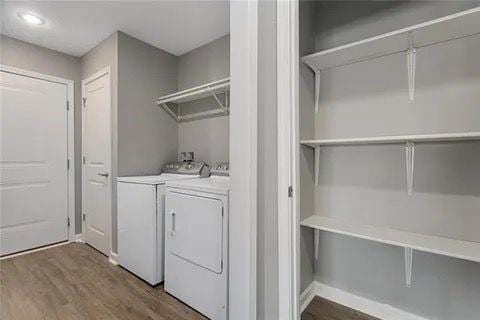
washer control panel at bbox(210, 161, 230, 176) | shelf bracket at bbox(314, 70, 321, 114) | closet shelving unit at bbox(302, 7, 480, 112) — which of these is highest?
closet shelving unit at bbox(302, 7, 480, 112)

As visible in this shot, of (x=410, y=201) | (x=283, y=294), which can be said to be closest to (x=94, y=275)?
(x=283, y=294)

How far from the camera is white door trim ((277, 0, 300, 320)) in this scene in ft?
3.86

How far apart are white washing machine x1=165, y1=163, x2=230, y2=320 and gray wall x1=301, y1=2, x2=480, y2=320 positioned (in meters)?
0.64

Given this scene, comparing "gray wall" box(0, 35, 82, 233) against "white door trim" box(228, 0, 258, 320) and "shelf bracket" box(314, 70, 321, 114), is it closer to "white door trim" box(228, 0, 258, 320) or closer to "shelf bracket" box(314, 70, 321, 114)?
"white door trim" box(228, 0, 258, 320)

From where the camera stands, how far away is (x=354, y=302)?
1.70m

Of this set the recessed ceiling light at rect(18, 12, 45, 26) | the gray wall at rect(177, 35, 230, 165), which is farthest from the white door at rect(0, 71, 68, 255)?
the gray wall at rect(177, 35, 230, 165)

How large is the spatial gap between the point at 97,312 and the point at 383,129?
234 cm

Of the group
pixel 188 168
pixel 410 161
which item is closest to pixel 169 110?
pixel 188 168

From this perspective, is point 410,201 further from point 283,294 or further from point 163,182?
point 163,182

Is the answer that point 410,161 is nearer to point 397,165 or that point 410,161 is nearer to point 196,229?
point 397,165

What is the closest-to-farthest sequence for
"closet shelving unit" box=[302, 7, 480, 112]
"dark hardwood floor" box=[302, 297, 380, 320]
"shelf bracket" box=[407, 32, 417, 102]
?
"closet shelving unit" box=[302, 7, 480, 112] → "shelf bracket" box=[407, 32, 417, 102] → "dark hardwood floor" box=[302, 297, 380, 320]

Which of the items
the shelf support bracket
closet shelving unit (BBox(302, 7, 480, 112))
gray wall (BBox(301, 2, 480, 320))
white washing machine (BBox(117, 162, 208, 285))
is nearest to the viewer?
closet shelving unit (BBox(302, 7, 480, 112))

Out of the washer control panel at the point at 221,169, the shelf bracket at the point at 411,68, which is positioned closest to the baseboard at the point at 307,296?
the washer control panel at the point at 221,169

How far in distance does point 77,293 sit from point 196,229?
117cm
